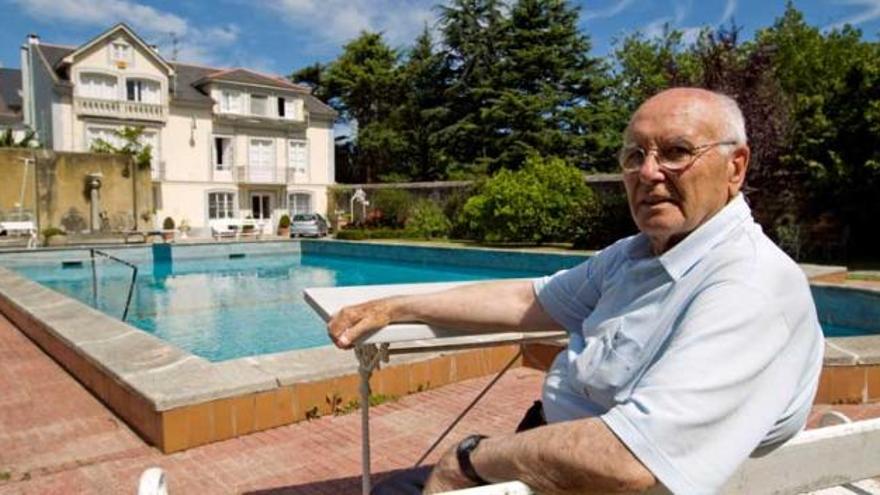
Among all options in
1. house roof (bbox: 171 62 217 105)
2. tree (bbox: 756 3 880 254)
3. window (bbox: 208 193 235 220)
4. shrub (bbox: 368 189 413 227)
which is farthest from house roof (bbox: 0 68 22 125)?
tree (bbox: 756 3 880 254)

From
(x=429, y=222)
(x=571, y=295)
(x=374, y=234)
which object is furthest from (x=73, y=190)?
(x=571, y=295)

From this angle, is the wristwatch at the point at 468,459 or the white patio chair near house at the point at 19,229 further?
the white patio chair near house at the point at 19,229

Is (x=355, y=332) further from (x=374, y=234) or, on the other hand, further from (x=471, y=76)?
(x=471, y=76)

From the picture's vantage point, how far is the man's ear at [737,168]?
1.29 m

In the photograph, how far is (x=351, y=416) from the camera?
3.39 metres

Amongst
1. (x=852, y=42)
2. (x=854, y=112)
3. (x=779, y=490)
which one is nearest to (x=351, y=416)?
(x=779, y=490)

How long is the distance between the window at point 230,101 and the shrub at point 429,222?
10224 millimetres

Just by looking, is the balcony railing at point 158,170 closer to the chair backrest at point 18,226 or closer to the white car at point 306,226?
the white car at point 306,226

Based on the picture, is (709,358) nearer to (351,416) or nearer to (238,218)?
(351,416)

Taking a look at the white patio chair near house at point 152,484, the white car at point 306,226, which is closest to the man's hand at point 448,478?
the white patio chair near house at point 152,484

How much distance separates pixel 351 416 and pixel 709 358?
2.64 metres

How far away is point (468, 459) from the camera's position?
4.07 ft

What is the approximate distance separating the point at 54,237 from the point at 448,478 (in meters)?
21.2

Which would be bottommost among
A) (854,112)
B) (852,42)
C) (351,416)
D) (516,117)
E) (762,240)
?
(351,416)
